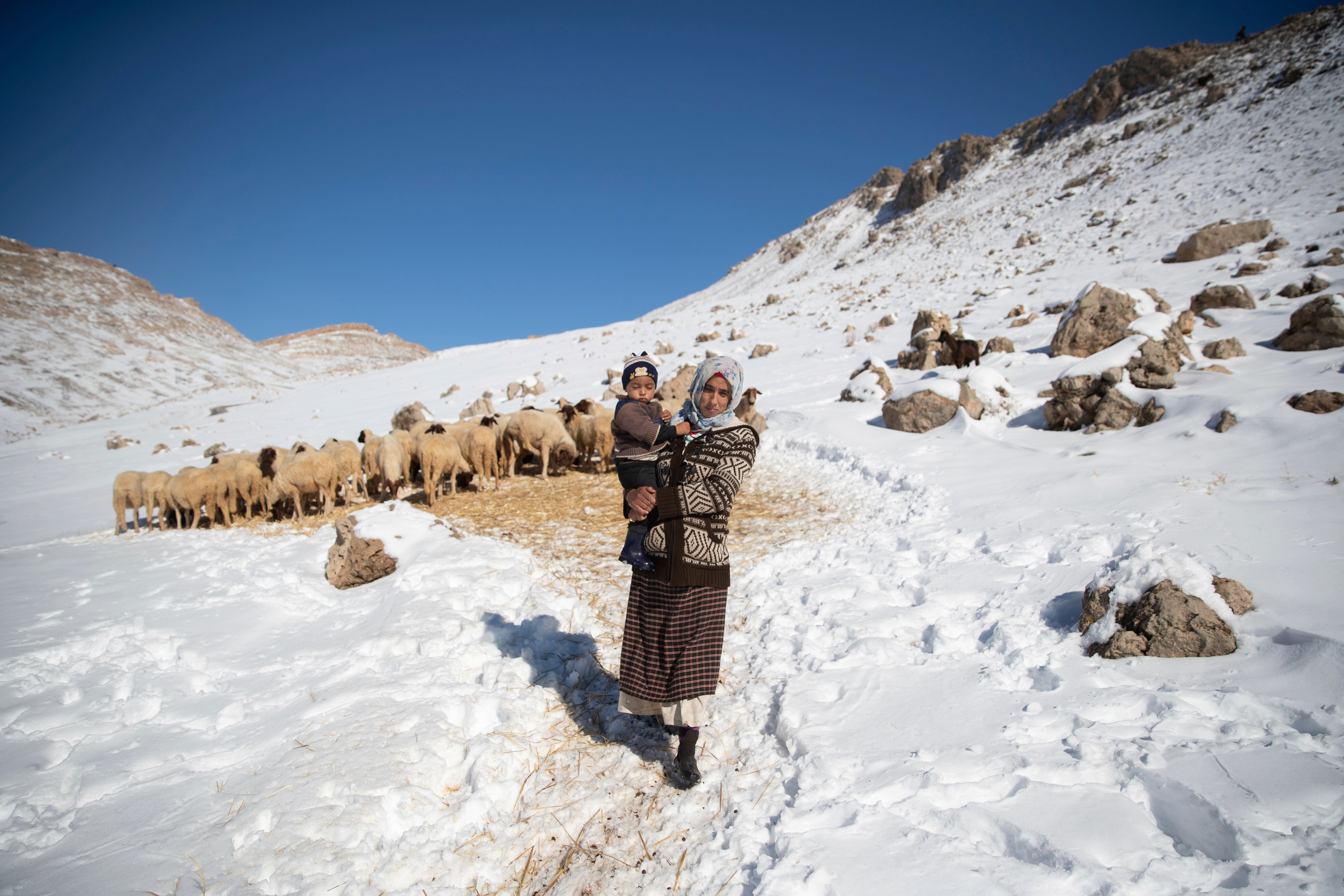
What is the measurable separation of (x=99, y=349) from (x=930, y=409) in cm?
4824

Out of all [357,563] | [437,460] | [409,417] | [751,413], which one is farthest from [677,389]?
[357,563]

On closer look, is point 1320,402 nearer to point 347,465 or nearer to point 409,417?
point 347,465

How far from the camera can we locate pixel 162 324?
42156mm

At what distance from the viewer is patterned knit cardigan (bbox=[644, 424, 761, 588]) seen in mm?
2930

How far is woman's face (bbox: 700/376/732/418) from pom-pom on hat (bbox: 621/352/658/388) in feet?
1.34

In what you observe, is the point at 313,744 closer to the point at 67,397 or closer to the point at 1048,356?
the point at 1048,356

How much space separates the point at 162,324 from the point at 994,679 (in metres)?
58.4

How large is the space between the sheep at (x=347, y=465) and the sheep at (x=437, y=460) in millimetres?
1611

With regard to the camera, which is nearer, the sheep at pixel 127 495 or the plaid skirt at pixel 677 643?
the plaid skirt at pixel 677 643

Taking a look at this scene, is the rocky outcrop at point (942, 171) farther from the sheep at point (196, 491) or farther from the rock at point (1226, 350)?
the sheep at point (196, 491)

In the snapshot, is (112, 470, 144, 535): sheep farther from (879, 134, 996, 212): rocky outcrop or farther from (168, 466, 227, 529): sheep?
(879, 134, 996, 212): rocky outcrop

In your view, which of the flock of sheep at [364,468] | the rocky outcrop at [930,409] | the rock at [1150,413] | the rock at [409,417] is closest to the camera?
the rock at [1150,413]

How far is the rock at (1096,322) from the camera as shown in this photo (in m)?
12.3

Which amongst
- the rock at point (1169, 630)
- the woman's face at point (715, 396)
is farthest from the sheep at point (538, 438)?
the rock at point (1169, 630)
